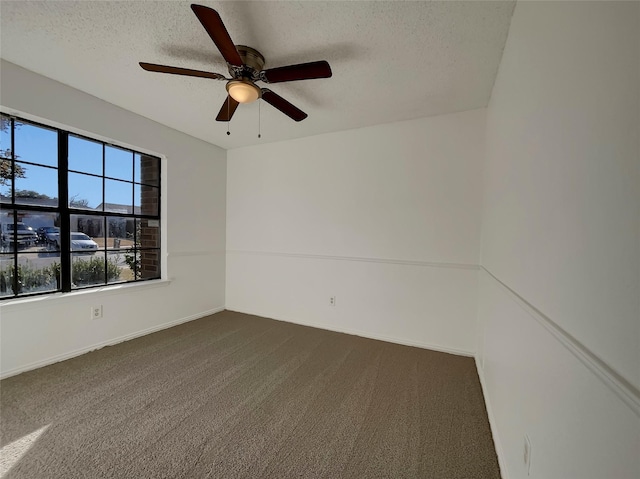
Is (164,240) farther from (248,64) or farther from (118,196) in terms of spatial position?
(248,64)

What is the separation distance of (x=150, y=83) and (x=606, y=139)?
113 inches

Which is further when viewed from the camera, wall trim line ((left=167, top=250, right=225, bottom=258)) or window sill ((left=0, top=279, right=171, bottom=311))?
wall trim line ((left=167, top=250, right=225, bottom=258))

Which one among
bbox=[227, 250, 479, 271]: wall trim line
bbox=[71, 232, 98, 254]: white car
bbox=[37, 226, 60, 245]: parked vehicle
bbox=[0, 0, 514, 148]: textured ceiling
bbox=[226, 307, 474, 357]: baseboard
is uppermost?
bbox=[0, 0, 514, 148]: textured ceiling

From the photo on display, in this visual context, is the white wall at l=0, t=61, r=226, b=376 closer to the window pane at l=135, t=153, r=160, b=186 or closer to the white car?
the window pane at l=135, t=153, r=160, b=186

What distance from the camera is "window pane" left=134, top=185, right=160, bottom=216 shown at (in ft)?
9.65

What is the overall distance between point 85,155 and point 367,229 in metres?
2.99

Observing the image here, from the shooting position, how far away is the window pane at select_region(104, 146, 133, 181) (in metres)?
2.67

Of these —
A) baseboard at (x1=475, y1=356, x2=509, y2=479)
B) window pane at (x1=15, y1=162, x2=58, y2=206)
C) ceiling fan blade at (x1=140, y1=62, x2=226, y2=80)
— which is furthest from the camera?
window pane at (x1=15, y1=162, x2=58, y2=206)

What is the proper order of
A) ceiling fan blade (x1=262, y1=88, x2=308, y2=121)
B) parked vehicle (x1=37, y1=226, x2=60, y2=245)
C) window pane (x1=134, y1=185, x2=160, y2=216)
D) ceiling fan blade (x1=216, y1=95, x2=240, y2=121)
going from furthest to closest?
window pane (x1=134, y1=185, x2=160, y2=216), parked vehicle (x1=37, y1=226, x2=60, y2=245), ceiling fan blade (x1=216, y1=95, x2=240, y2=121), ceiling fan blade (x1=262, y1=88, x2=308, y2=121)

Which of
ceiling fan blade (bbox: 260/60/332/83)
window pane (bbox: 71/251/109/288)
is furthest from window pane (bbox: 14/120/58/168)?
ceiling fan blade (bbox: 260/60/332/83)

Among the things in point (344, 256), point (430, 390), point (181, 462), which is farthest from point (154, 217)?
point (430, 390)

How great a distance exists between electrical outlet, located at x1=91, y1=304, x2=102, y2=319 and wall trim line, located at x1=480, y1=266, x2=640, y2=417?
11.2 ft

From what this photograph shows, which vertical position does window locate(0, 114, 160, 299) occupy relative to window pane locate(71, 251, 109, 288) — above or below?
above

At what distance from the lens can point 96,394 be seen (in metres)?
1.84
